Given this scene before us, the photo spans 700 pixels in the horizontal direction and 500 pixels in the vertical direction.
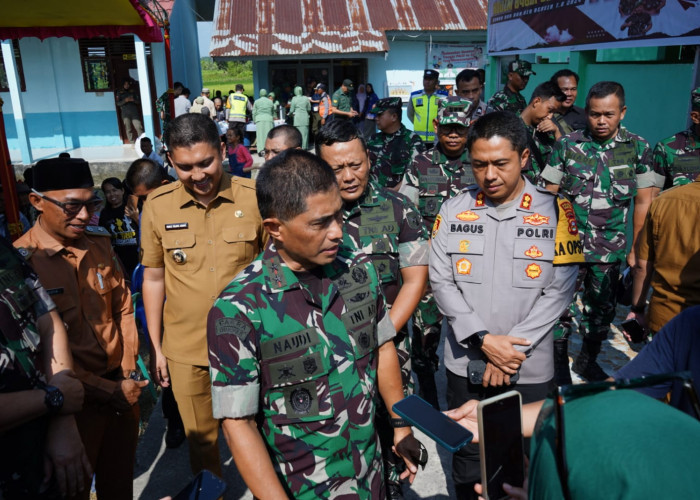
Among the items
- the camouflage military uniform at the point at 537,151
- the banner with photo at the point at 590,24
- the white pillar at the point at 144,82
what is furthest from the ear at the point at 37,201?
the white pillar at the point at 144,82

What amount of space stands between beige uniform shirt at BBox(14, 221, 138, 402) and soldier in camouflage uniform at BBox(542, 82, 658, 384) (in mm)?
3256

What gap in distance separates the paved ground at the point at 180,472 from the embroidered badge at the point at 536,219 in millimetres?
→ 1631

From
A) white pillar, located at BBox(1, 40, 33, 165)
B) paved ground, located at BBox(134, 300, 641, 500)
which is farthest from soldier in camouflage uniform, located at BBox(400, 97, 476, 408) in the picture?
white pillar, located at BBox(1, 40, 33, 165)

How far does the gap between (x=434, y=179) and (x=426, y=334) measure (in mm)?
1163

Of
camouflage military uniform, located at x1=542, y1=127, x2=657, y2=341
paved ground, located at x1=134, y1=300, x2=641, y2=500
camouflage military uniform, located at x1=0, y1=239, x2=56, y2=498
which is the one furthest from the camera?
camouflage military uniform, located at x1=542, y1=127, x2=657, y2=341

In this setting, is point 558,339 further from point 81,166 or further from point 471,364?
point 81,166

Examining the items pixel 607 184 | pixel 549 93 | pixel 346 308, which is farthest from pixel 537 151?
pixel 346 308

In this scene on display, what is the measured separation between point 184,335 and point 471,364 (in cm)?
141

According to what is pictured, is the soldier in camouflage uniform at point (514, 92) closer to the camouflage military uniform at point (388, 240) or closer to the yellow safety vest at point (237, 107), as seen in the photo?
the camouflage military uniform at point (388, 240)

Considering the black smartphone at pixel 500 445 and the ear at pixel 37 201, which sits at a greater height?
the ear at pixel 37 201

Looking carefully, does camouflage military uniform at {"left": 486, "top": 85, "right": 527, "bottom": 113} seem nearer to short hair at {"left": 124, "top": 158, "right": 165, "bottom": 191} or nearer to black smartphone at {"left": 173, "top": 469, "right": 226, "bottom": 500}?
short hair at {"left": 124, "top": 158, "right": 165, "bottom": 191}

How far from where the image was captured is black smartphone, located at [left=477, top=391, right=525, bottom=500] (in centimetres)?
123

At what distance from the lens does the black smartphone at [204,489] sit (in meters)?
1.27

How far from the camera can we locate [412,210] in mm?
2824
